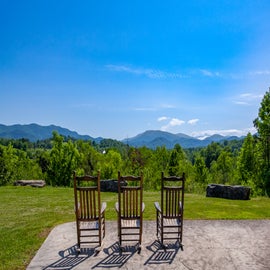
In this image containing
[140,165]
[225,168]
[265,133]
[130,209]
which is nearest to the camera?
[130,209]

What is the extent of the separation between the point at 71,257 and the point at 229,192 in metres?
8.58

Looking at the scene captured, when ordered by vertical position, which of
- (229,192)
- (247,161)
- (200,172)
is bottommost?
(200,172)

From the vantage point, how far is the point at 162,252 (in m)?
5.29

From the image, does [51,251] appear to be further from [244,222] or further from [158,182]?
[158,182]

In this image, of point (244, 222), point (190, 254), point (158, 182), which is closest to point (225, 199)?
point (244, 222)

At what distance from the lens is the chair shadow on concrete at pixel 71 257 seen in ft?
15.4

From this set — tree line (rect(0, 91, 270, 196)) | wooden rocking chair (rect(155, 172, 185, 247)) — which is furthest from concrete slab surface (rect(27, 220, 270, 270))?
tree line (rect(0, 91, 270, 196))

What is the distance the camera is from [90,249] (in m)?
5.47

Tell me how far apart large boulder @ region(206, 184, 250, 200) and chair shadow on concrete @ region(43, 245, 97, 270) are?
26.3 feet

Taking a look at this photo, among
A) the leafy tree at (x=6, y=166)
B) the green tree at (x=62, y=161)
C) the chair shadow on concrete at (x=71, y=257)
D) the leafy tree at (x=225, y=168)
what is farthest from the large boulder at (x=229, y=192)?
the leafy tree at (x=6, y=166)

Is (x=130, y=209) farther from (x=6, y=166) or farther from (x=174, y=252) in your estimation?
(x=6, y=166)

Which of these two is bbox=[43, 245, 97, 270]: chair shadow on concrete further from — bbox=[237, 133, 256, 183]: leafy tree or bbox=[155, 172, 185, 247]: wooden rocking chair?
bbox=[237, 133, 256, 183]: leafy tree

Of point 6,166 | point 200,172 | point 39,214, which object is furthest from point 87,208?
point 200,172

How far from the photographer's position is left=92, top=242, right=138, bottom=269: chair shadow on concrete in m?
4.77
